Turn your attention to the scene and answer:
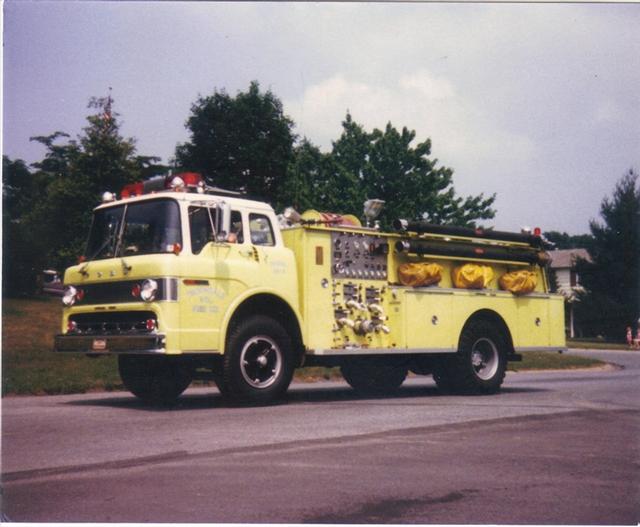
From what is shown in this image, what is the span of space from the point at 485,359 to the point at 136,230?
6.16 meters

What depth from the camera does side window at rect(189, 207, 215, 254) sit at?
10359mm

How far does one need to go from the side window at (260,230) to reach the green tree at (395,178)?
20703mm

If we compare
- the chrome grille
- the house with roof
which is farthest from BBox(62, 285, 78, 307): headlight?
the house with roof

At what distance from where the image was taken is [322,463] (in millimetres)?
6434

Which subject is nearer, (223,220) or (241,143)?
(223,220)

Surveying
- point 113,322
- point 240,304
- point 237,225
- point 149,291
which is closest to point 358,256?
point 237,225

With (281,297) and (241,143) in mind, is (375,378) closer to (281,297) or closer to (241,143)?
(281,297)

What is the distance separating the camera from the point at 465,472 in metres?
6.20

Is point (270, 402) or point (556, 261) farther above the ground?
point (556, 261)

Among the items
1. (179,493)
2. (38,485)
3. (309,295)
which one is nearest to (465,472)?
(179,493)

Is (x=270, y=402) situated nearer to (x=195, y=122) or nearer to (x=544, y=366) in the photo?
(x=544, y=366)

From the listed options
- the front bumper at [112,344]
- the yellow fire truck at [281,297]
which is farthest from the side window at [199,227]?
the front bumper at [112,344]

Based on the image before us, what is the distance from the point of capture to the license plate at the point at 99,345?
10000mm

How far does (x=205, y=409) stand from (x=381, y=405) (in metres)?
2.33
